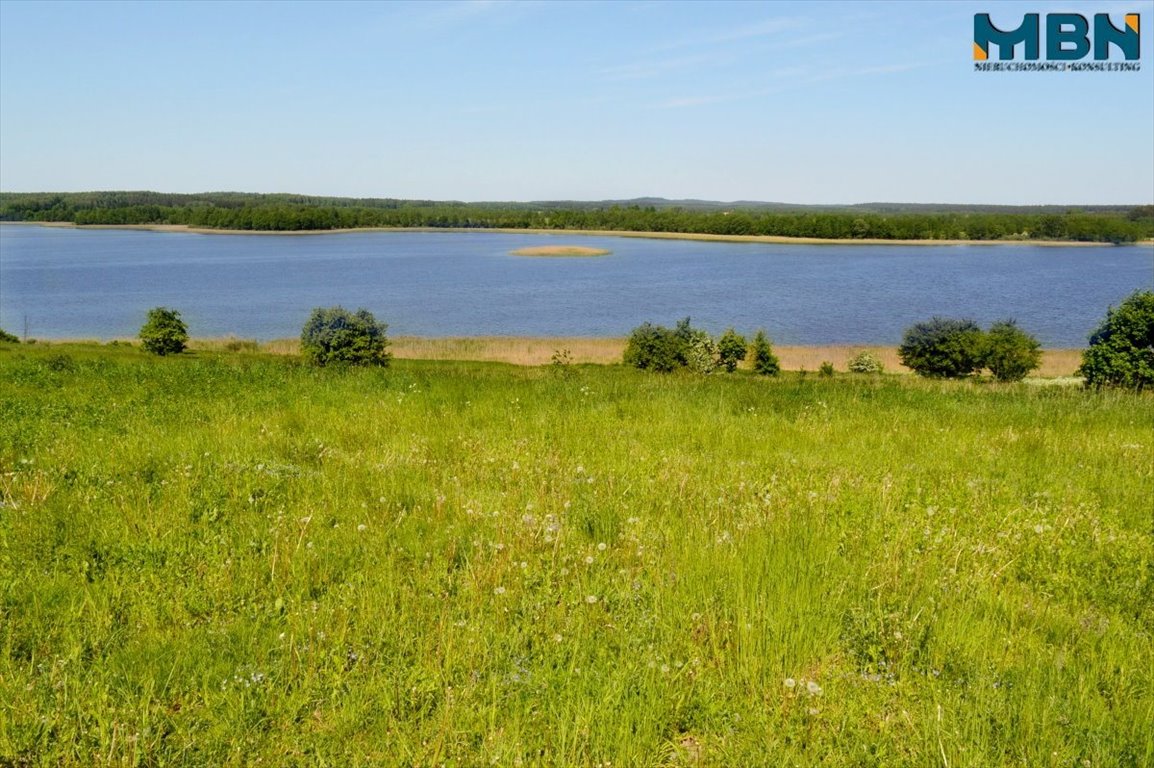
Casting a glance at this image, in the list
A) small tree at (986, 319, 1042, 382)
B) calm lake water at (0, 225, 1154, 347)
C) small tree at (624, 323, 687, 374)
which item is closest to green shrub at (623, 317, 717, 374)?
small tree at (624, 323, 687, 374)

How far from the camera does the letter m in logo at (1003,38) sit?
98.4ft

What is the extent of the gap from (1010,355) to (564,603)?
5293cm

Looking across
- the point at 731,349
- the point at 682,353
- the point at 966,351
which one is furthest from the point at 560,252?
the point at 682,353

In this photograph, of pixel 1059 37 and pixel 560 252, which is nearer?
pixel 1059 37

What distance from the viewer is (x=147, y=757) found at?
2.98 m

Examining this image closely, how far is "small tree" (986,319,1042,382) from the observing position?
1917 inches

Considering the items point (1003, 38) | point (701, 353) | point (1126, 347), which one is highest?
point (1003, 38)

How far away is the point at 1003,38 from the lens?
30375 mm

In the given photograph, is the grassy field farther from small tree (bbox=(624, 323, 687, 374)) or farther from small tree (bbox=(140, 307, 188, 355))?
small tree (bbox=(140, 307, 188, 355))

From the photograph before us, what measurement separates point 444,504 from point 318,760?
2.78 m

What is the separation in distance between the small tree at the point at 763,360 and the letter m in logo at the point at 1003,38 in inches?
813

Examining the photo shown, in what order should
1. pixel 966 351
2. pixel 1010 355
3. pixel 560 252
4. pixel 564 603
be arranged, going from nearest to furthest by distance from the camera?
pixel 564 603
pixel 1010 355
pixel 966 351
pixel 560 252

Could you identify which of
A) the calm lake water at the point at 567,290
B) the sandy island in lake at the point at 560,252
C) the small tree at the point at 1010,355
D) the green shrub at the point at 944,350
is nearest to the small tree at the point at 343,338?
the calm lake water at the point at 567,290

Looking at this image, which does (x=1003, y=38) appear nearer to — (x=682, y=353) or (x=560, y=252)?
(x=682, y=353)
